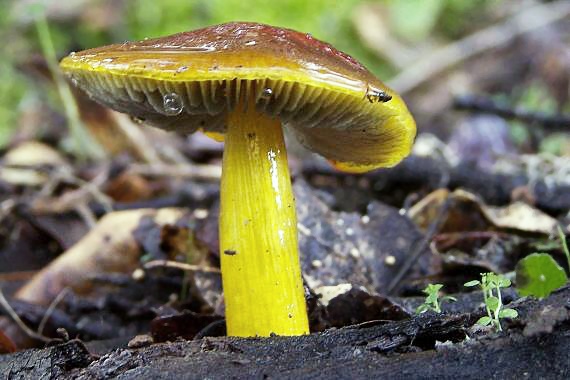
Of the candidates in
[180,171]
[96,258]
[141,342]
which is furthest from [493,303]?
[180,171]

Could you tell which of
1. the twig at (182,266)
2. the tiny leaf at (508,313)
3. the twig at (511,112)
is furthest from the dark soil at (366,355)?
the twig at (511,112)

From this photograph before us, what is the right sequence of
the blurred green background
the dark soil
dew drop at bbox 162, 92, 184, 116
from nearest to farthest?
the dark soil < dew drop at bbox 162, 92, 184, 116 < the blurred green background

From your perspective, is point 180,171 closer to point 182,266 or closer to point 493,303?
point 182,266

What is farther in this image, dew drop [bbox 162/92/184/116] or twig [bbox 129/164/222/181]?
twig [bbox 129/164/222/181]

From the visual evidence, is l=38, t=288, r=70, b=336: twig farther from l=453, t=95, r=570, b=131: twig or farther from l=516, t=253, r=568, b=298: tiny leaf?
l=453, t=95, r=570, b=131: twig

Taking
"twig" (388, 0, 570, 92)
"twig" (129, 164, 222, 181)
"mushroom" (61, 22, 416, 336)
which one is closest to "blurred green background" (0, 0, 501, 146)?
"twig" (388, 0, 570, 92)

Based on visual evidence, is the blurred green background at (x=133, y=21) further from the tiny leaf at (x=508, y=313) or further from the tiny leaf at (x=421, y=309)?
the tiny leaf at (x=508, y=313)

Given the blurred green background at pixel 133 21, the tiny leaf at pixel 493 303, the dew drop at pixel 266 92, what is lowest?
the tiny leaf at pixel 493 303
